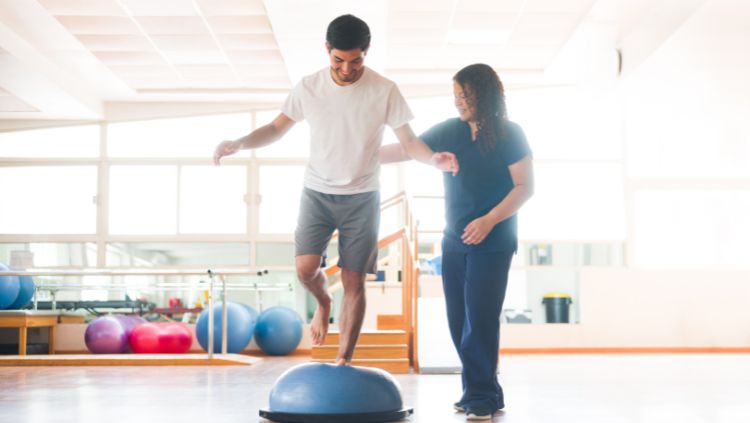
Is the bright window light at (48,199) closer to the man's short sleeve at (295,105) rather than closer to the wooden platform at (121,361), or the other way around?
the wooden platform at (121,361)

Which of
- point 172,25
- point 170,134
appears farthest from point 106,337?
point 172,25

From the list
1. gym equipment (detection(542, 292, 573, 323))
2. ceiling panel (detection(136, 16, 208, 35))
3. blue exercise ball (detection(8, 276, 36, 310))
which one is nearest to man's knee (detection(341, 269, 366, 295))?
ceiling panel (detection(136, 16, 208, 35))

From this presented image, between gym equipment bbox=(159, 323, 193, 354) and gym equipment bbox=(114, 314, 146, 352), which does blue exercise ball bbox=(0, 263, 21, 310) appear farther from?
gym equipment bbox=(159, 323, 193, 354)

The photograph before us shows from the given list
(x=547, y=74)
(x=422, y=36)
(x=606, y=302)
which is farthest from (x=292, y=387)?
(x=606, y=302)

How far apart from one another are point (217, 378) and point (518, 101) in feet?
19.1

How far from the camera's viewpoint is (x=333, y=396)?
3.19 metres

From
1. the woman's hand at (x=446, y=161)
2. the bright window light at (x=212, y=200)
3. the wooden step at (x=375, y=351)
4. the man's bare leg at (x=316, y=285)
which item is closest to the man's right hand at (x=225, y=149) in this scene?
the man's bare leg at (x=316, y=285)

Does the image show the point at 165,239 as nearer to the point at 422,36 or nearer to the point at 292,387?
the point at 422,36

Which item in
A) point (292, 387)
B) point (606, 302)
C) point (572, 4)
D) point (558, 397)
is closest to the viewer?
point (292, 387)

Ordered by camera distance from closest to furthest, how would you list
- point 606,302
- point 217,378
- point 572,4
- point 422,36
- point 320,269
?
1. point 320,269
2. point 217,378
3. point 572,4
4. point 422,36
5. point 606,302

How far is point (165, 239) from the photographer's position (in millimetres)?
10367

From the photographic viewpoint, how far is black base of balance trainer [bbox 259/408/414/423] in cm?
316

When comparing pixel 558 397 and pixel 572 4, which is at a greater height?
pixel 572 4

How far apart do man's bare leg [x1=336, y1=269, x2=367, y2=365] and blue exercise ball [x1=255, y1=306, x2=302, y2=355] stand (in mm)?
5854
